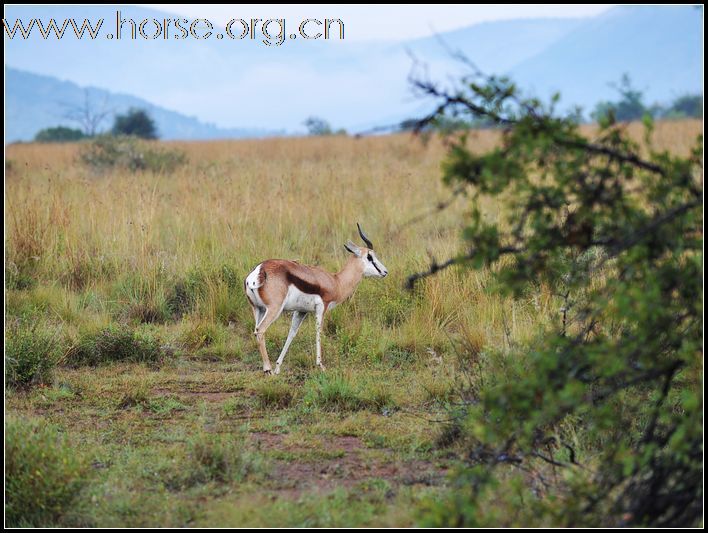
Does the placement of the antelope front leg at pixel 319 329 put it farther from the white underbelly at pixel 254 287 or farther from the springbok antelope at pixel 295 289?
the white underbelly at pixel 254 287

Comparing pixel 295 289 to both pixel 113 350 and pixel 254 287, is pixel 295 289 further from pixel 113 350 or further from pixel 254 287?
pixel 113 350

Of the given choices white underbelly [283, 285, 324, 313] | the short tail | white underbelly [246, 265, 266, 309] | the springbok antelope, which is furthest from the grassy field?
the short tail

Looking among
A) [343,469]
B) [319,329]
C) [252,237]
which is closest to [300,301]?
[319,329]

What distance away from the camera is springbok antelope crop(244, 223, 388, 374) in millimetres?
7824

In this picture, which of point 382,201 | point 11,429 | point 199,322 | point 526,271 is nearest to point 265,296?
point 199,322

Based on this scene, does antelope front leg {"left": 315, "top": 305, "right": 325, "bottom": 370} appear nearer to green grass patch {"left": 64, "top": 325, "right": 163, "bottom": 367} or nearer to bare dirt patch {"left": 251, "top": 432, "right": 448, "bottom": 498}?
green grass patch {"left": 64, "top": 325, "right": 163, "bottom": 367}

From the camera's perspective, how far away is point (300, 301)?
26.5 ft

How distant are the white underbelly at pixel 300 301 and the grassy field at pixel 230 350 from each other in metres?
0.51

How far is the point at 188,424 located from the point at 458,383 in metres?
2.12

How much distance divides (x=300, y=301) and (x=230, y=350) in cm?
96

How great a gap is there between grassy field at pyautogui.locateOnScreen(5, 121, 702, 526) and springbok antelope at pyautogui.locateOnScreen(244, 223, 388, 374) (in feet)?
1.20

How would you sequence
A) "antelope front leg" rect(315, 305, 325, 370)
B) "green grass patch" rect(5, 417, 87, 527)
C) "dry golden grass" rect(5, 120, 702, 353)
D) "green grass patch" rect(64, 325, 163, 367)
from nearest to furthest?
"green grass patch" rect(5, 417, 87, 527) < "antelope front leg" rect(315, 305, 325, 370) < "green grass patch" rect(64, 325, 163, 367) < "dry golden grass" rect(5, 120, 702, 353)

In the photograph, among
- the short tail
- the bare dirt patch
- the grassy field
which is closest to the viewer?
the grassy field

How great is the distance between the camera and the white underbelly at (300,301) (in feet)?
26.2
